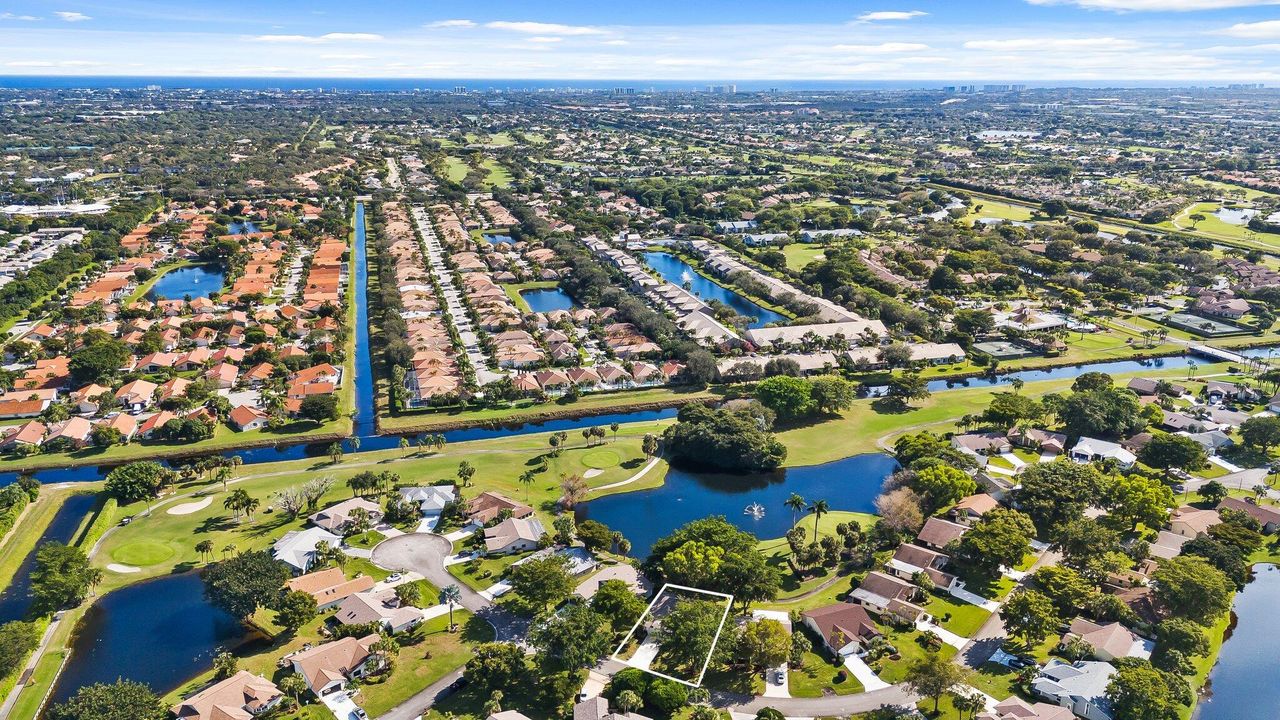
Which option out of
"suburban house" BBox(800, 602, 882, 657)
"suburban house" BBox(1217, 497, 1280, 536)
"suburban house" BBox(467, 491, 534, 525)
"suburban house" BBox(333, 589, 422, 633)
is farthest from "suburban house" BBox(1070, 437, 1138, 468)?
"suburban house" BBox(333, 589, 422, 633)

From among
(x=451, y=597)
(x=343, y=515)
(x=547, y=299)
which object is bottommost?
(x=343, y=515)

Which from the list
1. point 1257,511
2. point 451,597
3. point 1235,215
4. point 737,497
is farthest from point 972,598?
point 1235,215

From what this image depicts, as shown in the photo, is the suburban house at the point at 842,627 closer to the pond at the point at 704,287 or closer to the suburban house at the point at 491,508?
the suburban house at the point at 491,508

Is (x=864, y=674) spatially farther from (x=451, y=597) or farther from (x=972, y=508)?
(x=451, y=597)

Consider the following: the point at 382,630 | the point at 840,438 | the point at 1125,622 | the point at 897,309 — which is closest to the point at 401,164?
the point at 897,309

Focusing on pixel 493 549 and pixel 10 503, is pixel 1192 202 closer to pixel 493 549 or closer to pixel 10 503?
pixel 493 549

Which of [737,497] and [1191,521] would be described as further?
[737,497]
